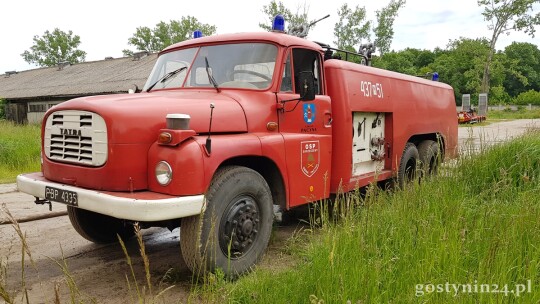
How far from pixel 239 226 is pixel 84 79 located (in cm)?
2854

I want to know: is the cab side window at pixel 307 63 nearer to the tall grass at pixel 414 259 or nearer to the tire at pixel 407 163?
the tall grass at pixel 414 259

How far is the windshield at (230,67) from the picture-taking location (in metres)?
4.06

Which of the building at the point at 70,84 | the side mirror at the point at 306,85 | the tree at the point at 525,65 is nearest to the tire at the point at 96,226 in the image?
the side mirror at the point at 306,85

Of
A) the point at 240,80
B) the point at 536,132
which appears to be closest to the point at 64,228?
the point at 240,80

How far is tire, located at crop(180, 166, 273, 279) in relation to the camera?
307 cm

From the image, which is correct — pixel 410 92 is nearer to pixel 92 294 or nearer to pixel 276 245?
pixel 276 245

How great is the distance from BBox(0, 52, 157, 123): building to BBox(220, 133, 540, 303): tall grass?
20988 mm

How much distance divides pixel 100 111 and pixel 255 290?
1.76 metres

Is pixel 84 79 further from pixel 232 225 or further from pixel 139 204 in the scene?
pixel 139 204

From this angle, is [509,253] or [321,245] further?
[321,245]

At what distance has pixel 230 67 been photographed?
412cm

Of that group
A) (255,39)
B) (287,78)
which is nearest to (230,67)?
(255,39)

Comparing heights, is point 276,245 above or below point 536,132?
below

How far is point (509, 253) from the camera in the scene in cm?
287
